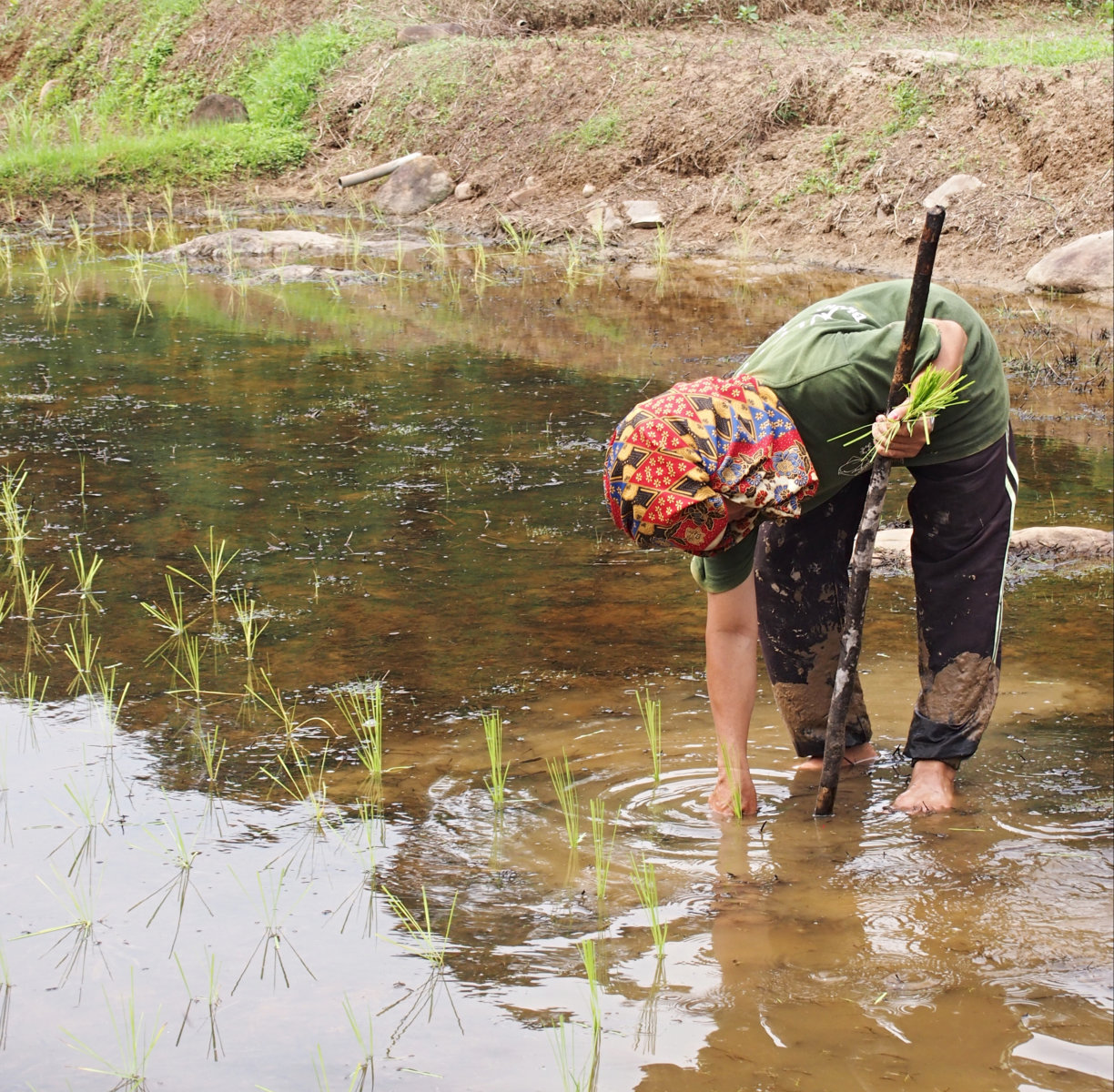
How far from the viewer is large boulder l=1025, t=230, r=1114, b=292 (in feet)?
29.3

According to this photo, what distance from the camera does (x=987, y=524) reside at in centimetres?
296

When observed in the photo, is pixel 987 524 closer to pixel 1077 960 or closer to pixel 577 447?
pixel 1077 960

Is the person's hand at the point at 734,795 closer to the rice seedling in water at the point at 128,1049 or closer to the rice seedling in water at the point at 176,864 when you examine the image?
the rice seedling in water at the point at 176,864

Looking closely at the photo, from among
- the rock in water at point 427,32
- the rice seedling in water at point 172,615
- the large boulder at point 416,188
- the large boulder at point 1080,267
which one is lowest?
the rice seedling in water at point 172,615

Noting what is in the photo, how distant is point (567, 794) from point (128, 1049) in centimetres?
123

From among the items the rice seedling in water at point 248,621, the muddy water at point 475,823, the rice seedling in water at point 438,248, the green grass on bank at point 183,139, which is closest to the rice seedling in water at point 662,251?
the rice seedling in water at point 438,248

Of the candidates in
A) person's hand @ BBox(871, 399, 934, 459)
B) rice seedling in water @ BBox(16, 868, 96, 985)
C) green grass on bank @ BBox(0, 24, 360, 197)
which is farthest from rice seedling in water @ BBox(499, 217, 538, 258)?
rice seedling in water @ BBox(16, 868, 96, 985)

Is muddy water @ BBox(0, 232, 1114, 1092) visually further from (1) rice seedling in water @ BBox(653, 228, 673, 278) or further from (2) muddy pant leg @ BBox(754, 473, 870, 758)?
(1) rice seedling in water @ BBox(653, 228, 673, 278)

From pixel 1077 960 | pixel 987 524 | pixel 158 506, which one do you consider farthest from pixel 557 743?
pixel 158 506

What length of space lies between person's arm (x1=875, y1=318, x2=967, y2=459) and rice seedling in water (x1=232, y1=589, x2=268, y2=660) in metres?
2.12

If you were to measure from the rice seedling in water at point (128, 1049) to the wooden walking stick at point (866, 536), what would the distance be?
1479 millimetres

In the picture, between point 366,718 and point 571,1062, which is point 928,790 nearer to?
point 571,1062

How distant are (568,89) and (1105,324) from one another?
7576 mm

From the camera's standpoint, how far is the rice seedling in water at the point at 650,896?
2516mm
